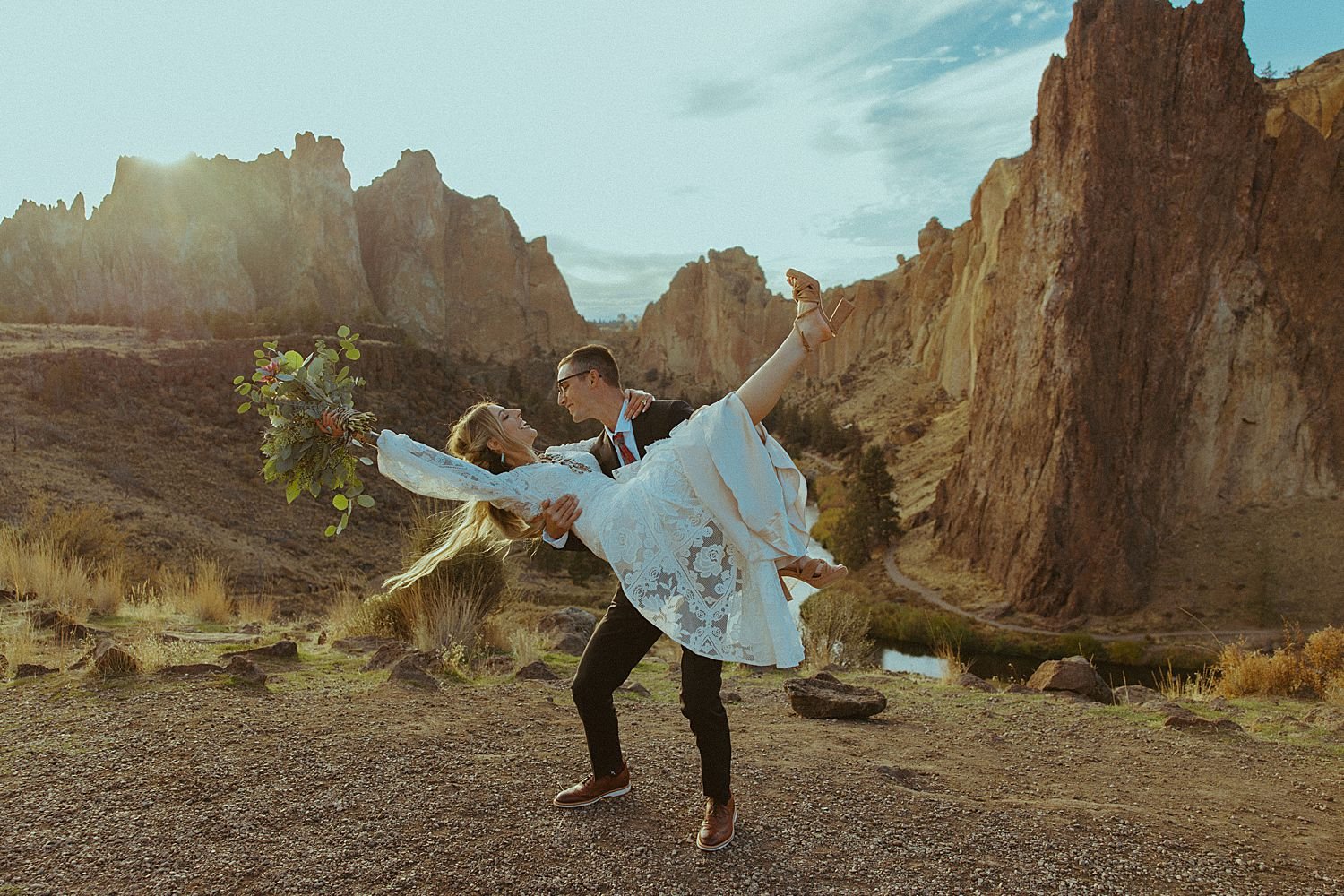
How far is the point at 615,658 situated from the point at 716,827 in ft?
2.63

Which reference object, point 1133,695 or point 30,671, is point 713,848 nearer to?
point 30,671

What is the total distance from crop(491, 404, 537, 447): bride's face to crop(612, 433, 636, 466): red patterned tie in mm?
366

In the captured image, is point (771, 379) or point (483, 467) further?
point (483, 467)

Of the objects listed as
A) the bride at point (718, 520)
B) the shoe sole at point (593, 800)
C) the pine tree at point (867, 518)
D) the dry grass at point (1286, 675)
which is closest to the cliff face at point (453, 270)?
the pine tree at point (867, 518)

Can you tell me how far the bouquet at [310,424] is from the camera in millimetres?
4016

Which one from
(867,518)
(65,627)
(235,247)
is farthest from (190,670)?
(235,247)

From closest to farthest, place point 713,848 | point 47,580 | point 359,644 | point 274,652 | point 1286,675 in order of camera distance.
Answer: point 713,848 < point 274,652 < point 359,644 < point 1286,675 < point 47,580

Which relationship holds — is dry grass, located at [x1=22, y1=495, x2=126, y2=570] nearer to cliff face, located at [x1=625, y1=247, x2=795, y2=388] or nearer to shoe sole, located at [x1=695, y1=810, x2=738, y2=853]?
shoe sole, located at [x1=695, y1=810, x2=738, y2=853]

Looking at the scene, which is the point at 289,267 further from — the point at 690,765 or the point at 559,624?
the point at 690,765

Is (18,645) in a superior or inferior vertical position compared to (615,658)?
inferior

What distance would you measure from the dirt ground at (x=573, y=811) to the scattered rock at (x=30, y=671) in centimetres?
16

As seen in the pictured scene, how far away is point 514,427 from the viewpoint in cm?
393

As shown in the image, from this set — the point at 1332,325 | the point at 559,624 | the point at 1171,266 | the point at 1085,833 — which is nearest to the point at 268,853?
the point at 1085,833

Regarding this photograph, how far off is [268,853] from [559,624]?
6.58 m
